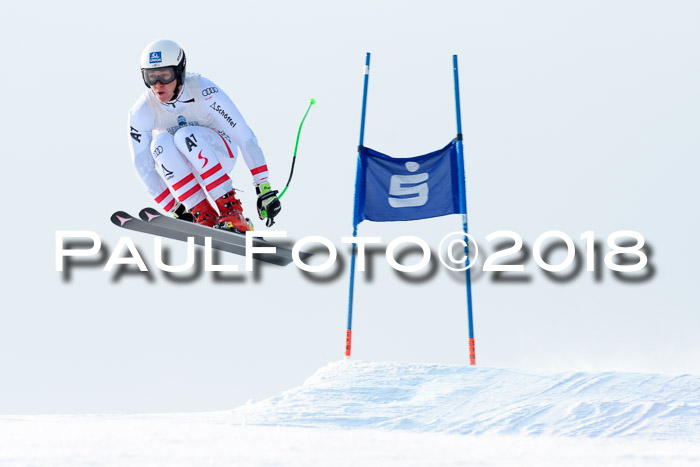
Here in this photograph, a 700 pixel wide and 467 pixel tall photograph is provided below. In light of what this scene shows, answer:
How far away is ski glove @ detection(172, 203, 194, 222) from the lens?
11.3 meters

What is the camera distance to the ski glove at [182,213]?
1129cm

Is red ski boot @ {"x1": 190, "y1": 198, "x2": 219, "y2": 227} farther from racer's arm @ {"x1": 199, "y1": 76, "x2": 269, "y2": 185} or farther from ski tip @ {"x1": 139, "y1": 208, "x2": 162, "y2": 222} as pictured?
racer's arm @ {"x1": 199, "y1": 76, "x2": 269, "y2": 185}

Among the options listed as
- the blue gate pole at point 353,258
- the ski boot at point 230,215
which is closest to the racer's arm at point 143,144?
the ski boot at point 230,215

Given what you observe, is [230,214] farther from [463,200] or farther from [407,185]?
[463,200]

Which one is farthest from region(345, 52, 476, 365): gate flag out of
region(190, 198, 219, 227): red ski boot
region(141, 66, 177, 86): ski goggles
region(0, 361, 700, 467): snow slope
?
region(141, 66, 177, 86): ski goggles

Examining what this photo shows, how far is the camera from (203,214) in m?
11.2

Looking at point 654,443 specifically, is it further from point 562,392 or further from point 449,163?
point 449,163

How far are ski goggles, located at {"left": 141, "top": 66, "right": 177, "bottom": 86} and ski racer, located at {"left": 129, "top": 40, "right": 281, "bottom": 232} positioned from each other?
0.11 meters

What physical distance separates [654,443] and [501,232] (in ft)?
13.5

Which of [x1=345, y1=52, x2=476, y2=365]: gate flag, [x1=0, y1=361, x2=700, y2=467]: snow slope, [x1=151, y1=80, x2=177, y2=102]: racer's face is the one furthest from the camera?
[x1=345, y1=52, x2=476, y2=365]: gate flag

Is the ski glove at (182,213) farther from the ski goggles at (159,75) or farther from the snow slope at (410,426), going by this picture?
the snow slope at (410,426)

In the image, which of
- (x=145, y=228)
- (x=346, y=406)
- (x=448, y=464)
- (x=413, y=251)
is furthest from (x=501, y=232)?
(x=448, y=464)

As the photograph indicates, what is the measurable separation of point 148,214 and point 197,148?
87 cm

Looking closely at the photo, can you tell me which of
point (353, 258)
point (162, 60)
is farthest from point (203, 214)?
point (353, 258)
